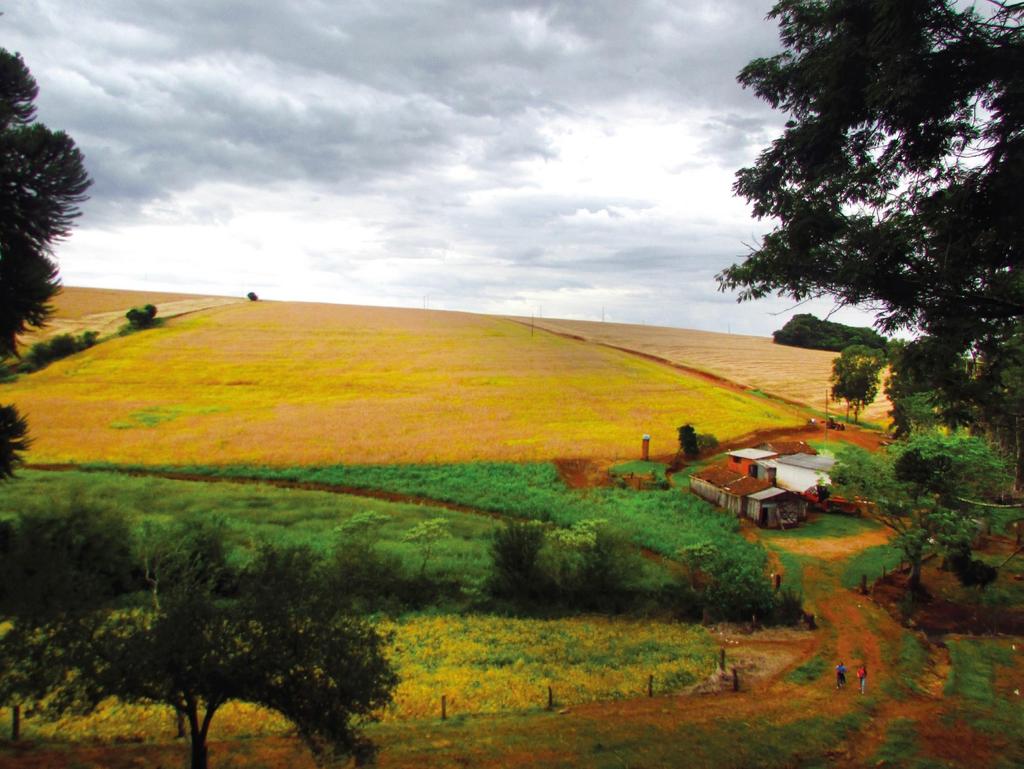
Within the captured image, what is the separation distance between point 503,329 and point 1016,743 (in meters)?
97.5

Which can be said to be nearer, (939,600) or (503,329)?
(939,600)

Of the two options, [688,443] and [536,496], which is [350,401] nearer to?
[536,496]

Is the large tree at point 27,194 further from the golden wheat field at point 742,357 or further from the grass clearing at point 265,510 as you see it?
the golden wheat field at point 742,357

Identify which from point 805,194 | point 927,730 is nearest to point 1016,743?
point 927,730

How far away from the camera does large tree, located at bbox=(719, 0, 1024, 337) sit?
365 inches

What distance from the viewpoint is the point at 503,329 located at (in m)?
110

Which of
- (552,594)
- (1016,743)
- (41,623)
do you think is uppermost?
(41,623)

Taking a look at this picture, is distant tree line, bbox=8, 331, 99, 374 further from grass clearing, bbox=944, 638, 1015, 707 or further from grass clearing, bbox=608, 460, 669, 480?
grass clearing, bbox=944, 638, 1015, 707

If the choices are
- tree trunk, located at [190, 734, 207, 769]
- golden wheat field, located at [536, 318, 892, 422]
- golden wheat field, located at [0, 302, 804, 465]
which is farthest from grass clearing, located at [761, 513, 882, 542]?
golden wheat field, located at [536, 318, 892, 422]

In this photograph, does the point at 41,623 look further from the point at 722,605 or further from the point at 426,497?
the point at 426,497

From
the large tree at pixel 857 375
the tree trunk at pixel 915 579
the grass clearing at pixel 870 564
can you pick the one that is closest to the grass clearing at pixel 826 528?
the grass clearing at pixel 870 564

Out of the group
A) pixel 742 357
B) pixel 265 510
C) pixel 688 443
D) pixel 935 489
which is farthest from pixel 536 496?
pixel 742 357

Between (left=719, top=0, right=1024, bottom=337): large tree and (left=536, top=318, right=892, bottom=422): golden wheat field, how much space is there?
211 ft

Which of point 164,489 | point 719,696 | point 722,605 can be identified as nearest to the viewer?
point 719,696
